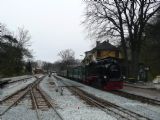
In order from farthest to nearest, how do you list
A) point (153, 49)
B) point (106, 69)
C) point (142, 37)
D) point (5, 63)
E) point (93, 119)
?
1. point (5, 63)
2. point (153, 49)
3. point (142, 37)
4. point (106, 69)
5. point (93, 119)

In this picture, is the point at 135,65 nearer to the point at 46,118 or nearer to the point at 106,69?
the point at 106,69

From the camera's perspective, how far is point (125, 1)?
54062mm

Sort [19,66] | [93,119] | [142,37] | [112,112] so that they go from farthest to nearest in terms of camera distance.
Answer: [19,66]
[142,37]
[112,112]
[93,119]

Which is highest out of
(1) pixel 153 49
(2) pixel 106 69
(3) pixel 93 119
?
(1) pixel 153 49

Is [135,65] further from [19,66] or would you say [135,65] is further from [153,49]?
[19,66]

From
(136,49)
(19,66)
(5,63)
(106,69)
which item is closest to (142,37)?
(136,49)

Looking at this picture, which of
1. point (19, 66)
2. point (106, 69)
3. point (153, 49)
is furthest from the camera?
point (19, 66)

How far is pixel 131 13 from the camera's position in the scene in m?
54.2

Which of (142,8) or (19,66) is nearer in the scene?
(142,8)

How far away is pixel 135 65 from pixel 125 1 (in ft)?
27.7

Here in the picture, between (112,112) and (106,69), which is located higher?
(106,69)

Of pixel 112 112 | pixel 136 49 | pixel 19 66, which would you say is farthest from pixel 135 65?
pixel 19 66

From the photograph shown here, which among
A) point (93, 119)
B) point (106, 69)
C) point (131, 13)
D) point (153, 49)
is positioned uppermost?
point (131, 13)

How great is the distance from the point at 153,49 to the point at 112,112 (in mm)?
44897
